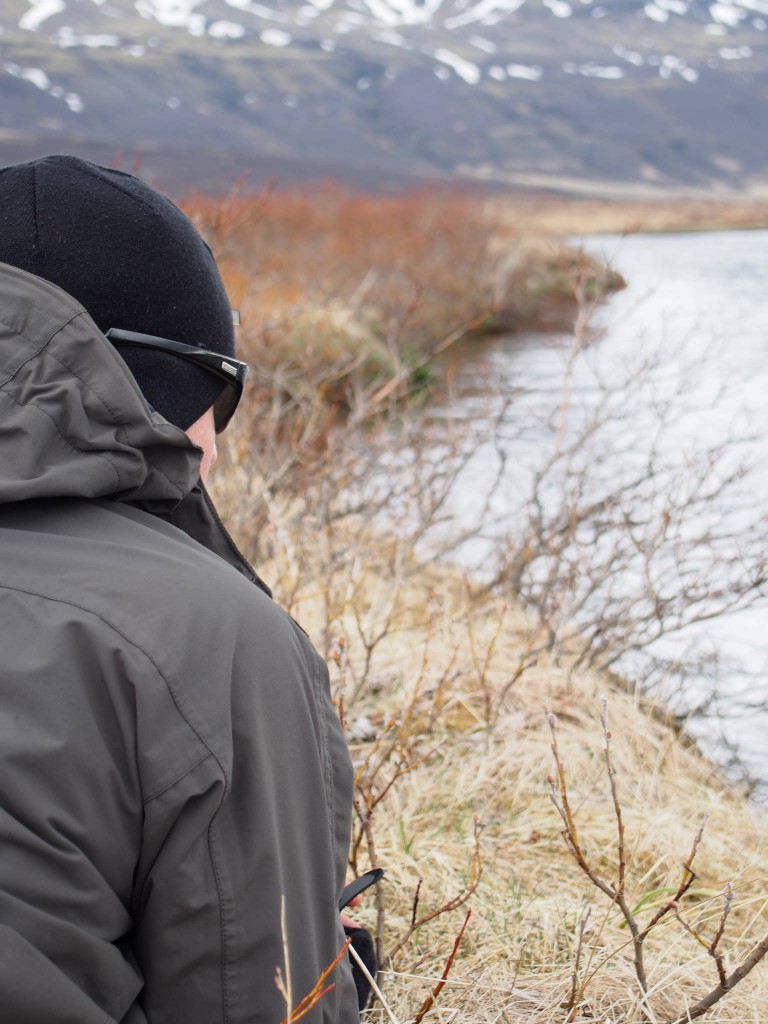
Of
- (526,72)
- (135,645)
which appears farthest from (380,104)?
(135,645)

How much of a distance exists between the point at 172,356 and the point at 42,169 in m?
0.30

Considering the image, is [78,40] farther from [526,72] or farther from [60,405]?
[60,405]

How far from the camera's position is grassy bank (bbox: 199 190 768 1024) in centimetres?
220

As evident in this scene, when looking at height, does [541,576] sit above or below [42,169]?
below

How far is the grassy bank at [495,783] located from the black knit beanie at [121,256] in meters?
0.79

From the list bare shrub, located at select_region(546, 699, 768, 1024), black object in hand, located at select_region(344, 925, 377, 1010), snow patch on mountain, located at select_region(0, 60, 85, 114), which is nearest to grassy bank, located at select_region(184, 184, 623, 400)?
bare shrub, located at select_region(546, 699, 768, 1024)

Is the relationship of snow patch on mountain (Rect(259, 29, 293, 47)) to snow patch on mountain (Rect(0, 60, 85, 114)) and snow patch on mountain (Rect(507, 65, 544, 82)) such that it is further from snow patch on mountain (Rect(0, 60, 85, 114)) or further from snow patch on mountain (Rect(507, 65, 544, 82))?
snow patch on mountain (Rect(0, 60, 85, 114))

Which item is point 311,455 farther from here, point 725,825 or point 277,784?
point 277,784

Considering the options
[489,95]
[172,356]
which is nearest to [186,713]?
Result: [172,356]

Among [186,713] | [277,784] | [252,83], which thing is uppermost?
[186,713]

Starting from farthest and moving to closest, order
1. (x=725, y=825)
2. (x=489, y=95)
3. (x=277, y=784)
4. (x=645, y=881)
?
1. (x=489, y=95)
2. (x=725, y=825)
3. (x=645, y=881)
4. (x=277, y=784)

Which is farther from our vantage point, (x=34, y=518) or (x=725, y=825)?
(x=725, y=825)

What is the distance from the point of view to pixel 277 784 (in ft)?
3.87

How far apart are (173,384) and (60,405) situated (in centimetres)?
30
